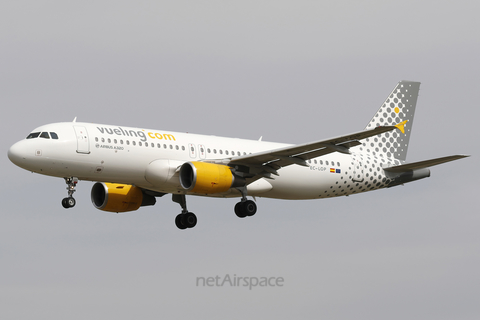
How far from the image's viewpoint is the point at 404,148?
4675cm

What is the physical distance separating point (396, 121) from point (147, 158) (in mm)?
16788

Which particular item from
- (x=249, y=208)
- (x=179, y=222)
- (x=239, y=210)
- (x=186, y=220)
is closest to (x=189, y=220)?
(x=186, y=220)

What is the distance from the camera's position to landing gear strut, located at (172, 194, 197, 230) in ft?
139

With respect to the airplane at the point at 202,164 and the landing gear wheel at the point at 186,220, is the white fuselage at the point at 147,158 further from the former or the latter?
the landing gear wheel at the point at 186,220

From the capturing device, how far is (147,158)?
3728cm

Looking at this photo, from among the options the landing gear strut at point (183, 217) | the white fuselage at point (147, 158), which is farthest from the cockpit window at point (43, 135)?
the landing gear strut at point (183, 217)

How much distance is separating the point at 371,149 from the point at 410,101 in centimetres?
455

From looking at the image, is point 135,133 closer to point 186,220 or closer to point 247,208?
point 247,208

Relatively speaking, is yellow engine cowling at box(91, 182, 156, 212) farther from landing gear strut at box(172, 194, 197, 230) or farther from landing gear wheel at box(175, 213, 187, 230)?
landing gear wheel at box(175, 213, 187, 230)

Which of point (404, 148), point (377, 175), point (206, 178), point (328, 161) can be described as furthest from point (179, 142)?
point (404, 148)

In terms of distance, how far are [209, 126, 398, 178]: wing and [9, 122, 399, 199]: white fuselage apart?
0.76 meters

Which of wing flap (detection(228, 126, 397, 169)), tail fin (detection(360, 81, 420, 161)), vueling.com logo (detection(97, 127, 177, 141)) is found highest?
tail fin (detection(360, 81, 420, 161))

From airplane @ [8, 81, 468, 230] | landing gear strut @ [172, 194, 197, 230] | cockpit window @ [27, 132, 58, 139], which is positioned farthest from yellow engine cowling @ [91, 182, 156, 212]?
cockpit window @ [27, 132, 58, 139]

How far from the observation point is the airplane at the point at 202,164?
35.8 meters
